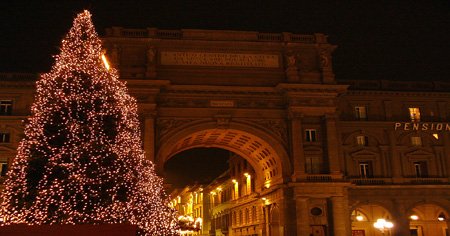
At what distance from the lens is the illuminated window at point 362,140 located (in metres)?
50.6

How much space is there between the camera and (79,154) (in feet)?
68.9

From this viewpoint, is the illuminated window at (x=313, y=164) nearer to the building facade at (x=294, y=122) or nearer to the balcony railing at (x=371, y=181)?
the building facade at (x=294, y=122)

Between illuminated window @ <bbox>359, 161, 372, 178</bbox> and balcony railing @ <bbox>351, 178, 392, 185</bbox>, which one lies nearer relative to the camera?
balcony railing @ <bbox>351, 178, 392, 185</bbox>

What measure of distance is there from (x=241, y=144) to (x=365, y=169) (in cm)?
1269

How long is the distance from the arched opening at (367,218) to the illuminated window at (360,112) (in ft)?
29.2

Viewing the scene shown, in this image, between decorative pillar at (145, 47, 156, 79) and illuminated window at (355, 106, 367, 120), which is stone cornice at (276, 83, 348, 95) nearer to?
illuminated window at (355, 106, 367, 120)

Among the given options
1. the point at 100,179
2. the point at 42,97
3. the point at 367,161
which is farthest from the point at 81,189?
the point at 367,161

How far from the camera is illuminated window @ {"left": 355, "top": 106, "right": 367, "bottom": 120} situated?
51.3 m

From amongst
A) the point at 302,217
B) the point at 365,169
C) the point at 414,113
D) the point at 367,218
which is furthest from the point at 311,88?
the point at 367,218

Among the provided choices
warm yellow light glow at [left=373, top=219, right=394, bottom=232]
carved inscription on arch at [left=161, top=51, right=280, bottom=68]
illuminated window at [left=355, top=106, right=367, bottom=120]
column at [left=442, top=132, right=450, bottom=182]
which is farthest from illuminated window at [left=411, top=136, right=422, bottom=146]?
carved inscription on arch at [left=161, top=51, right=280, bottom=68]

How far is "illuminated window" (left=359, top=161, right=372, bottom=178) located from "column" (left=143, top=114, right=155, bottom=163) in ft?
68.9

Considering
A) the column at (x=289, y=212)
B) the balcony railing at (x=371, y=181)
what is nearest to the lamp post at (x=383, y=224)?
the balcony railing at (x=371, y=181)

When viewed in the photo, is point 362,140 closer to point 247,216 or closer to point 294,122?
point 294,122

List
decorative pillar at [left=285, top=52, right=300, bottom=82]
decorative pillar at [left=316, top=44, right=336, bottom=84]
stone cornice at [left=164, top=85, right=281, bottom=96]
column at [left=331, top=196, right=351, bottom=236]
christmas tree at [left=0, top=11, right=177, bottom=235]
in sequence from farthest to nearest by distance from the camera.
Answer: decorative pillar at [left=316, top=44, right=336, bottom=84] < decorative pillar at [left=285, top=52, right=300, bottom=82] < stone cornice at [left=164, top=85, right=281, bottom=96] < column at [left=331, top=196, right=351, bottom=236] < christmas tree at [left=0, top=11, right=177, bottom=235]
